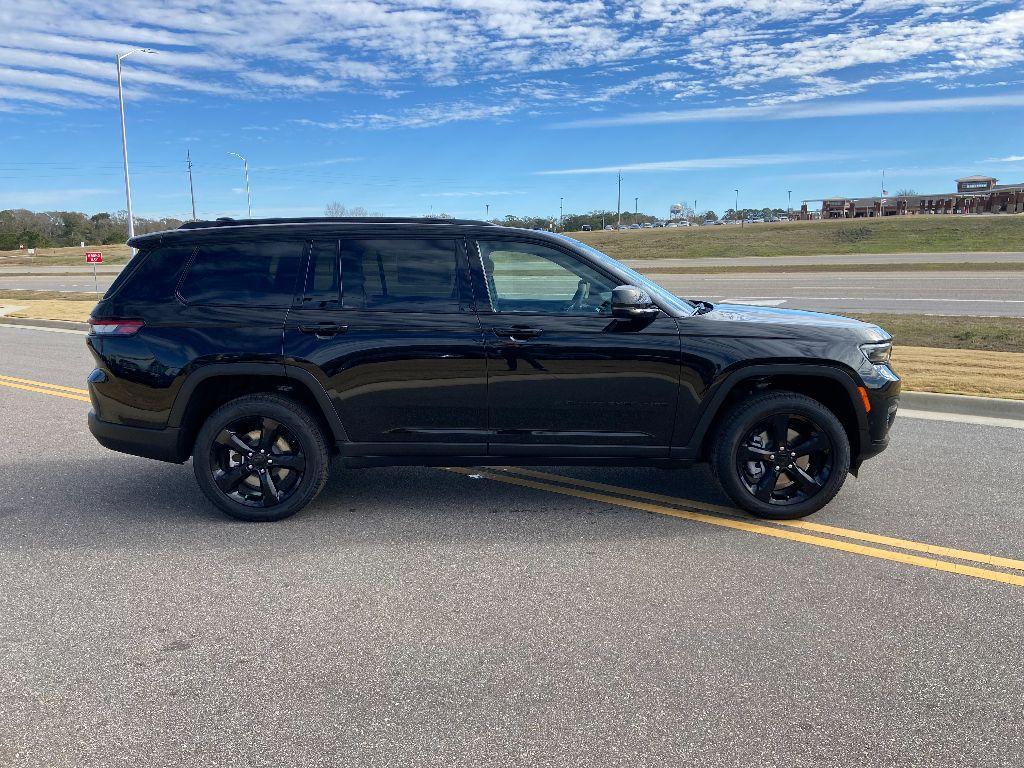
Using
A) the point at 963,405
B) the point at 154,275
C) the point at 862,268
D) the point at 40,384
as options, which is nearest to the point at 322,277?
the point at 154,275

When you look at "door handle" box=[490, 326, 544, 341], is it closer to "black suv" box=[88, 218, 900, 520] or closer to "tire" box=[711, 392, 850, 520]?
"black suv" box=[88, 218, 900, 520]

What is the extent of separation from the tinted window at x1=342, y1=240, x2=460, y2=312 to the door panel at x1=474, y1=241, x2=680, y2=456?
0.74 feet

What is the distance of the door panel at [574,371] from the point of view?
469 cm

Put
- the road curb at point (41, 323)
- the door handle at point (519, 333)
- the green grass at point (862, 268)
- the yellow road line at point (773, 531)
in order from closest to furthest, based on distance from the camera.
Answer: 1. the yellow road line at point (773, 531)
2. the door handle at point (519, 333)
3. the road curb at point (41, 323)
4. the green grass at point (862, 268)

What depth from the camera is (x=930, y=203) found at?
398 feet

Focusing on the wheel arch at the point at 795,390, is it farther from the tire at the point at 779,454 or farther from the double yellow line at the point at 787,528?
the double yellow line at the point at 787,528

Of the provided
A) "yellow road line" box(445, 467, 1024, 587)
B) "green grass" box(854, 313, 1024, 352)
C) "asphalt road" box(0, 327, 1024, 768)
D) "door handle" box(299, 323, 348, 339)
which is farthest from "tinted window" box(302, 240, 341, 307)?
"green grass" box(854, 313, 1024, 352)

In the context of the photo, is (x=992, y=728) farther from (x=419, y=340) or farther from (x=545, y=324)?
(x=419, y=340)

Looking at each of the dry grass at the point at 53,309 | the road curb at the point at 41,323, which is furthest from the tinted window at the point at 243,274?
the dry grass at the point at 53,309

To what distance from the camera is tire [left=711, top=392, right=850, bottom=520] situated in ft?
15.6

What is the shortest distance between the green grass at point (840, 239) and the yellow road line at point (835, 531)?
1647 inches

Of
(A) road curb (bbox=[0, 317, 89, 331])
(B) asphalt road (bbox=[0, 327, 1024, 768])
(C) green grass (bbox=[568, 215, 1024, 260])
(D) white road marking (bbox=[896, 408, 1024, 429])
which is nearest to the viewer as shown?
(B) asphalt road (bbox=[0, 327, 1024, 768])

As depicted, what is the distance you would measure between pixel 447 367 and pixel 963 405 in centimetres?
587

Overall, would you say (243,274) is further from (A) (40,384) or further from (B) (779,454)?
(A) (40,384)
